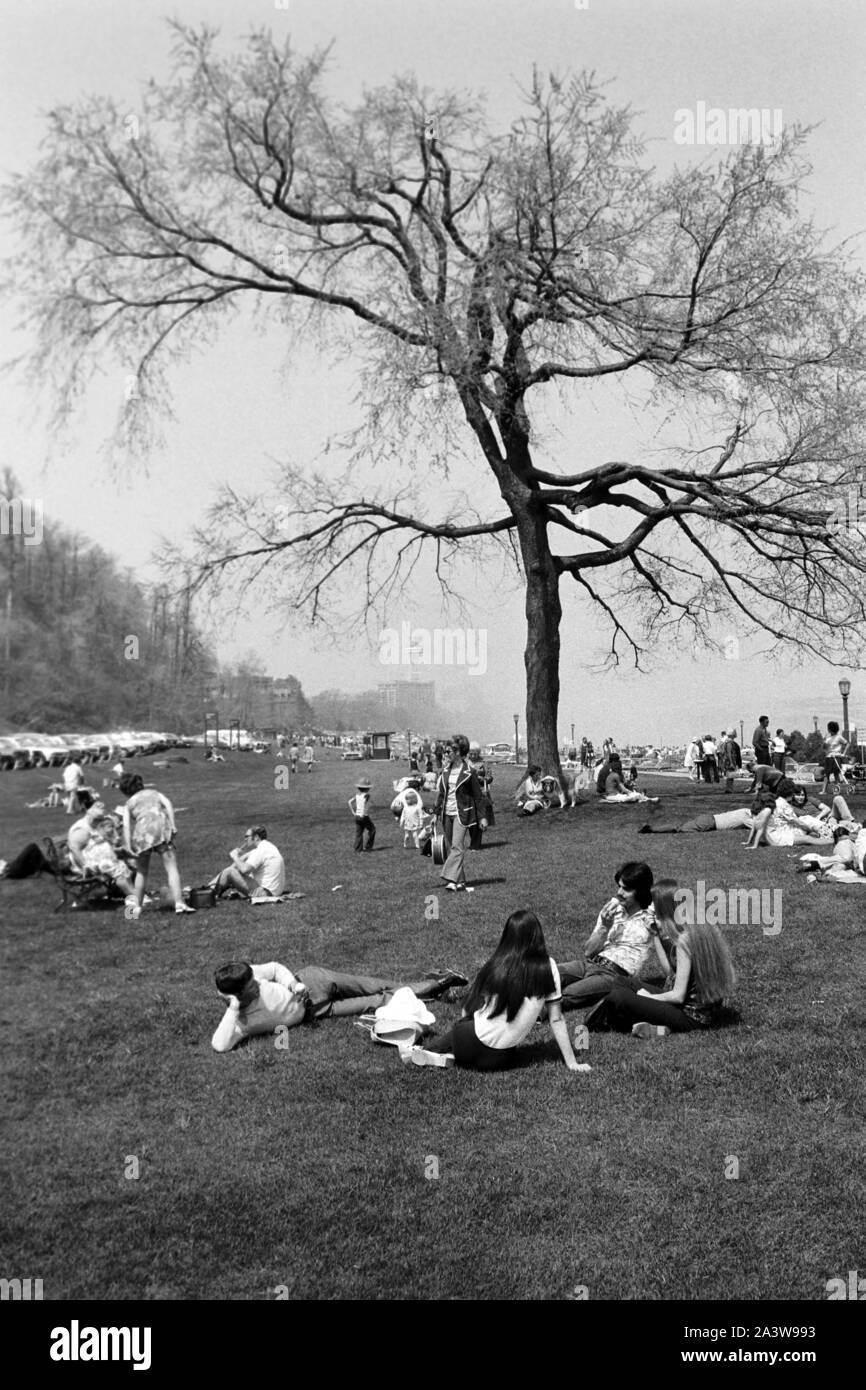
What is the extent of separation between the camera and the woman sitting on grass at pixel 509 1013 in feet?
25.7

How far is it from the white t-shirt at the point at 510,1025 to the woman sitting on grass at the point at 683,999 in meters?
0.87

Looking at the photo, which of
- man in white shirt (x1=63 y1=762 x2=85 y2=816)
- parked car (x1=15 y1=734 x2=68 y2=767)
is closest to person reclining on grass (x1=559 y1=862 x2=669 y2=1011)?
man in white shirt (x1=63 y1=762 x2=85 y2=816)

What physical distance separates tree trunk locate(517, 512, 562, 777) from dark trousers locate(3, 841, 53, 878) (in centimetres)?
1186

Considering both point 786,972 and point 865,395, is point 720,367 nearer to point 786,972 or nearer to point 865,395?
point 865,395

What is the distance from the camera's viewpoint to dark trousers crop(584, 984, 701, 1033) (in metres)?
8.41

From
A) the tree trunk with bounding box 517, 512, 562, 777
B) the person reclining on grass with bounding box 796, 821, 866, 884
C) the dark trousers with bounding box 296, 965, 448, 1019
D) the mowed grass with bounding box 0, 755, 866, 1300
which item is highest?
the tree trunk with bounding box 517, 512, 562, 777

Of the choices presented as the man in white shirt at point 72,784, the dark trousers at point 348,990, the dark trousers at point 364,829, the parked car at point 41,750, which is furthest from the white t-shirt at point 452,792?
the parked car at point 41,750

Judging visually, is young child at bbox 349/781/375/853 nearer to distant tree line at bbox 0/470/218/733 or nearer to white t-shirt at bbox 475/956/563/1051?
white t-shirt at bbox 475/956/563/1051

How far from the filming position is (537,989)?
791 centimetres

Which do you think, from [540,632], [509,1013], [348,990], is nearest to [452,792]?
[348,990]

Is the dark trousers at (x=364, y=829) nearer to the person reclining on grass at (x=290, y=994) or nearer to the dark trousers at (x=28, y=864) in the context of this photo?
the dark trousers at (x=28, y=864)

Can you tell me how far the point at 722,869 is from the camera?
15.0 meters

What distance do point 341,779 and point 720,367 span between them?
26.2 m

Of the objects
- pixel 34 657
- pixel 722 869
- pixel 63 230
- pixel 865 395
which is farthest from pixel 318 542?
pixel 34 657
